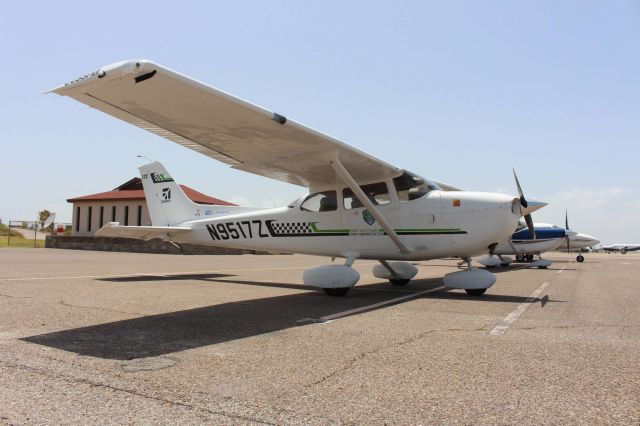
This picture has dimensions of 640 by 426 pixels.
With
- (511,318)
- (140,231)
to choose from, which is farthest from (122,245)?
(511,318)

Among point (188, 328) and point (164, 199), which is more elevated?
point (164, 199)

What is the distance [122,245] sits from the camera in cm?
3316

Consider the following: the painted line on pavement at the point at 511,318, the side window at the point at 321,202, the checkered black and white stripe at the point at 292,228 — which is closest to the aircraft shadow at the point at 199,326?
the painted line on pavement at the point at 511,318

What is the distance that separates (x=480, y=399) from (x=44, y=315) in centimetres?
516

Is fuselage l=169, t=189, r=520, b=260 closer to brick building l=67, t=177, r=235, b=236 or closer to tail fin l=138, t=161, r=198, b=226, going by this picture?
tail fin l=138, t=161, r=198, b=226

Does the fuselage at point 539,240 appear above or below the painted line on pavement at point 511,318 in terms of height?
above

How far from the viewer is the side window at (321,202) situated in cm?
962

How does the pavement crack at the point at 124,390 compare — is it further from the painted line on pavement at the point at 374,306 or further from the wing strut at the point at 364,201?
the wing strut at the point at 364,201

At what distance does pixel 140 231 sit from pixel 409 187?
6382 mm

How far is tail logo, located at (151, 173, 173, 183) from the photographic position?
12.9 metres

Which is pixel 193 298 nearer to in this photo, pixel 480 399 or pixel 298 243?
pixel 298 243

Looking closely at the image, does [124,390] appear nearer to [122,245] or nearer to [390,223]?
[390,223]

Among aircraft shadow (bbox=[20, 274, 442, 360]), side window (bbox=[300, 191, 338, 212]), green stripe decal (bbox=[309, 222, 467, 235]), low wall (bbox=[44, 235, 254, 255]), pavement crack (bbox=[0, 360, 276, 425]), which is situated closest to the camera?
pavement crack (bbox=[0, 360, 276, 425])

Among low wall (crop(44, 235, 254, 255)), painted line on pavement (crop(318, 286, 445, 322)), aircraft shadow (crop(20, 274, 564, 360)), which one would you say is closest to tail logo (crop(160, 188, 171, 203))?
aircraft shadow (crop(20, 274, 564, 360))
